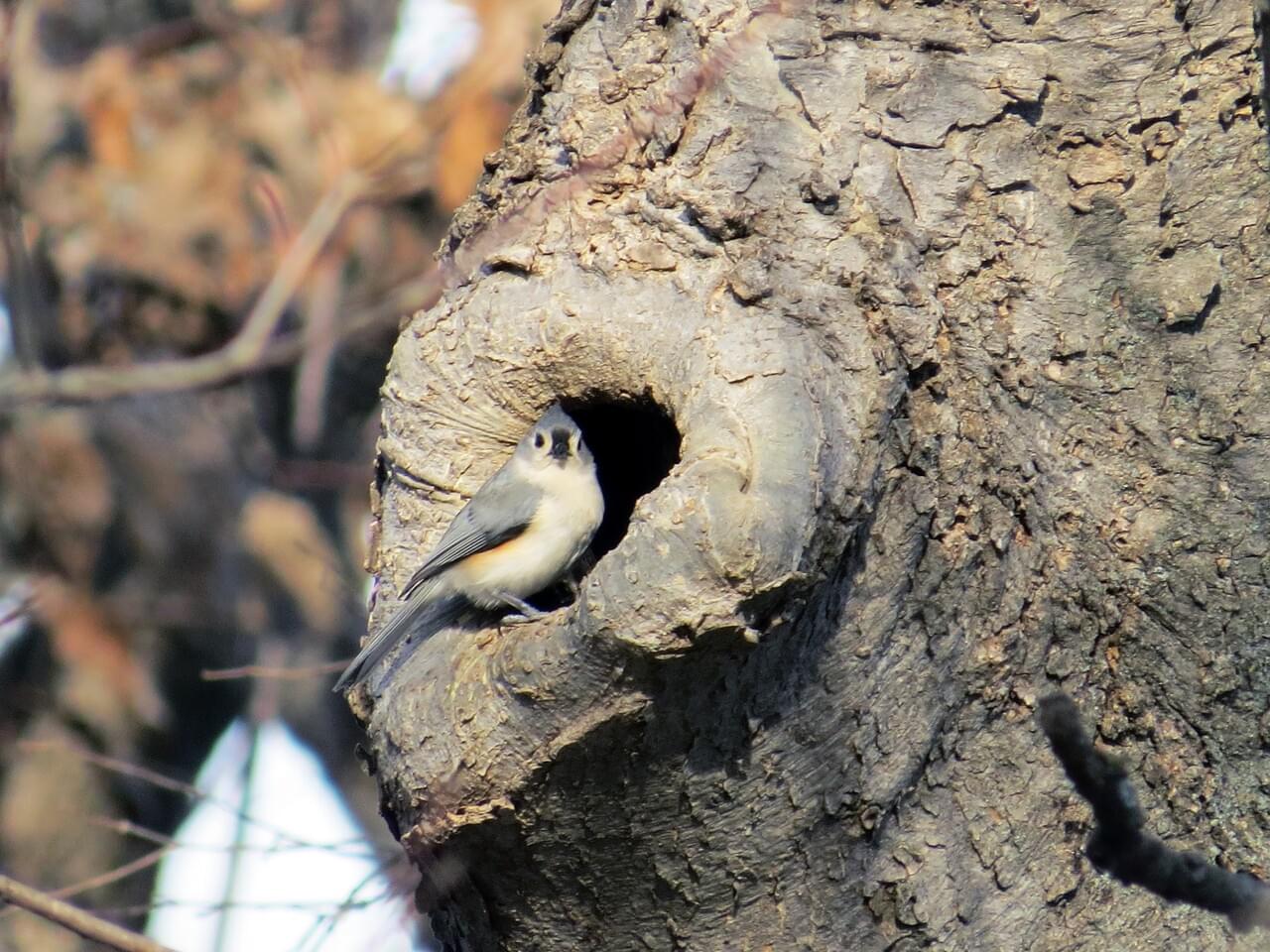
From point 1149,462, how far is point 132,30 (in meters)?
5.99

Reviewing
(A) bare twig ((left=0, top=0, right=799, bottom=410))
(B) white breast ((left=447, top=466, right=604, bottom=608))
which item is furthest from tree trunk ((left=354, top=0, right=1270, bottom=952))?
(B) white breast ((left=447, top=466, right=604, bottom=608))

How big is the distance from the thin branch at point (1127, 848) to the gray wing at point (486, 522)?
1718mm

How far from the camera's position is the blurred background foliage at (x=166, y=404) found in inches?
261

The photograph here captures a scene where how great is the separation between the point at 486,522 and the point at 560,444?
0.30 meters

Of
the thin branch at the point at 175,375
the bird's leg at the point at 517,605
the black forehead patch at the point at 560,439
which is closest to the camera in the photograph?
the thin branch at the point at 175,375

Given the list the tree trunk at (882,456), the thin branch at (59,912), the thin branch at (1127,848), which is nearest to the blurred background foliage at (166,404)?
the tree trunk at (882,456)

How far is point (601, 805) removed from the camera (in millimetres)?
2639

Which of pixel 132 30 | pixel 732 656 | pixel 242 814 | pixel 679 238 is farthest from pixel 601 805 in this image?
pixel 132 30

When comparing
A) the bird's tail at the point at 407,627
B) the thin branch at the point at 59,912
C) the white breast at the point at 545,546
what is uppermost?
the white breast at the point at 545,546

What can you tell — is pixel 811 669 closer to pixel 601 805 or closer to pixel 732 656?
pixel 732 656

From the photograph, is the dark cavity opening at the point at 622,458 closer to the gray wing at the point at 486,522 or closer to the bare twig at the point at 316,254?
the gray wing at the point at 486,522

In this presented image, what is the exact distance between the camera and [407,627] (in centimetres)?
325

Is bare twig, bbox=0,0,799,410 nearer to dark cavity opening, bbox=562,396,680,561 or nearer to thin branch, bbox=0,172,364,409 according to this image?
thin branch, bbox=0,172,364,409

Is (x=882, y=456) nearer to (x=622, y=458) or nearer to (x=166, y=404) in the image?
(x=622, y=458)
